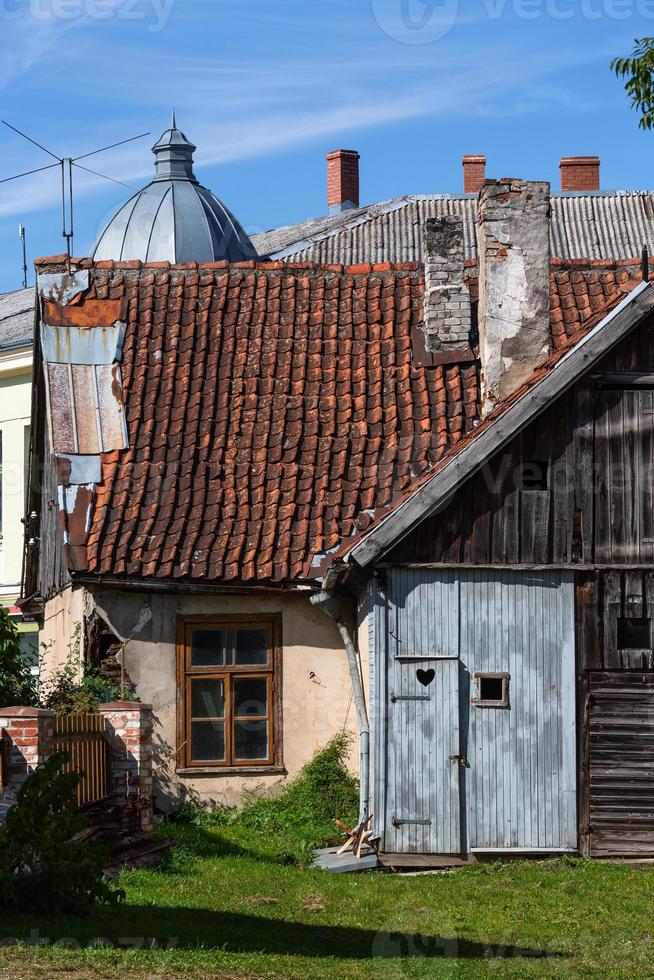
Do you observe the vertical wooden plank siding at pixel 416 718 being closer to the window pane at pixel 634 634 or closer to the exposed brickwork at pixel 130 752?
the window pane at pixel 634 634

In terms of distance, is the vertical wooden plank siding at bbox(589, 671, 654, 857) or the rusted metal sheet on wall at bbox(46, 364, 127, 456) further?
the rusted metal sheet on wall at bbox(46, 364, 127, 456)

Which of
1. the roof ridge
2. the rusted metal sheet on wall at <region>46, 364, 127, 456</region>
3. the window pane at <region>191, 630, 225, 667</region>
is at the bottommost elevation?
the window pane at <region>191, 630, 225, 667</region>

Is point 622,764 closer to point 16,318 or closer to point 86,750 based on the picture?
point 86,750

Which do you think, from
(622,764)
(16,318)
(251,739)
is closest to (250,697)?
(251,739)

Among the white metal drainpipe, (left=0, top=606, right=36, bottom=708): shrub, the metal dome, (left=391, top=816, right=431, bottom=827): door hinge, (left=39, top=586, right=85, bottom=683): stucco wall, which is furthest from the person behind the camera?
the metal dome

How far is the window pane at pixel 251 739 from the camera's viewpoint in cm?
1504

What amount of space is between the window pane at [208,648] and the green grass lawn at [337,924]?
74.8 inches

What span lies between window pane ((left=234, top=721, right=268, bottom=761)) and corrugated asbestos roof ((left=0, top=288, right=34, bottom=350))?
598 inches

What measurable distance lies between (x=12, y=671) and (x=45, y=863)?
6459 millimetres

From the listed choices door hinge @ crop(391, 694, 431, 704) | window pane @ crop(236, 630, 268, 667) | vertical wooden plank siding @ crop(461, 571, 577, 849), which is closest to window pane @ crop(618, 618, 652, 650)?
vertical wooden plank siding @ crop(461, 571, 577, 849)

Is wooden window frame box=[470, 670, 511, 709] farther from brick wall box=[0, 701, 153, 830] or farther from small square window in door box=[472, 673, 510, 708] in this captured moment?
brick wall box=[0, 701, 153, 830]

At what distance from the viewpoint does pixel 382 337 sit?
55.1 feet

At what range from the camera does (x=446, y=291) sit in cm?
1645

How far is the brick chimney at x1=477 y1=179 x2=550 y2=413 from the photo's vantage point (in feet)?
50.6
